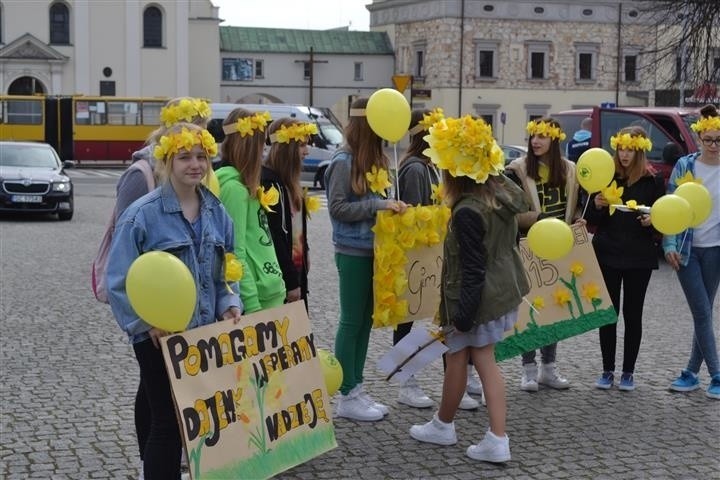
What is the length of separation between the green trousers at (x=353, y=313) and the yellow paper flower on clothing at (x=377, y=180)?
16.5 inches

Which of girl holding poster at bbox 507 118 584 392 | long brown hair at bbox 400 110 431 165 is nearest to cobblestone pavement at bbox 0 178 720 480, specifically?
girl holding poster at bbox 507 118 584 392

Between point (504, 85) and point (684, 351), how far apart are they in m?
65.1

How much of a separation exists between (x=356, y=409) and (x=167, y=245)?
2405 millimetres

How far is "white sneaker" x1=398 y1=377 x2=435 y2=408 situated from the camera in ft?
23.2

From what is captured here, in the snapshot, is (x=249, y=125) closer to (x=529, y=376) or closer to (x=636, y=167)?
(x=529, y=376)

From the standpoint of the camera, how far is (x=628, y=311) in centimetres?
763

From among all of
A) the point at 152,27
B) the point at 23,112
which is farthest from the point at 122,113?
the point at 152,27

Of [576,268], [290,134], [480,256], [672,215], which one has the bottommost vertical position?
[576,268]

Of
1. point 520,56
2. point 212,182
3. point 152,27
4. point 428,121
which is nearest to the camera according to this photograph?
point 212,182

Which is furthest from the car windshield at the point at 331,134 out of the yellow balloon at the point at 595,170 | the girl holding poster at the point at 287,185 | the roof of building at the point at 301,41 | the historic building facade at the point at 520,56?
the roof of building at the point at 301,41

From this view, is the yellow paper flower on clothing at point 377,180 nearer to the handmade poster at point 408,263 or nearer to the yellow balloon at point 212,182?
the handmade poster at point 408,263

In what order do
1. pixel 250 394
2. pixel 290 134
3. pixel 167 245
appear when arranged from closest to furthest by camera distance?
pixel 167 245
pixel 250 394
pixel 290 134

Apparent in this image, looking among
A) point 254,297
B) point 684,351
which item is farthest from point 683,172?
point 254,297

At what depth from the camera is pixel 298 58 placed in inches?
2955
